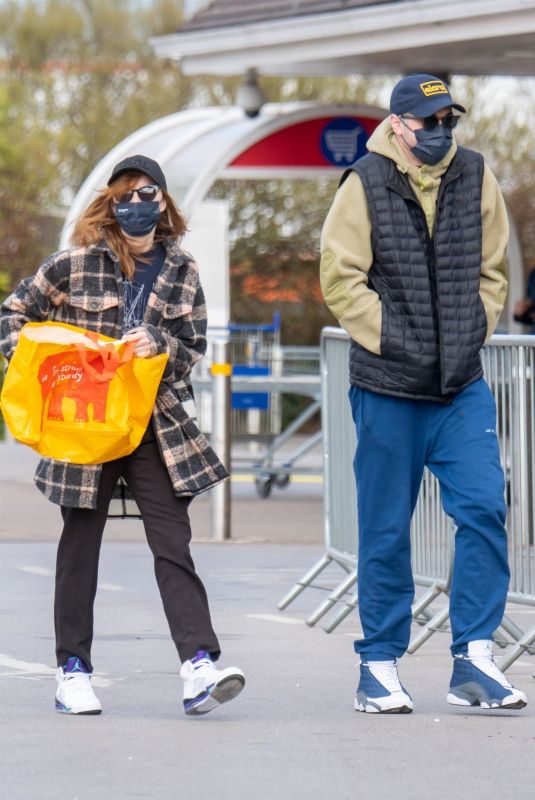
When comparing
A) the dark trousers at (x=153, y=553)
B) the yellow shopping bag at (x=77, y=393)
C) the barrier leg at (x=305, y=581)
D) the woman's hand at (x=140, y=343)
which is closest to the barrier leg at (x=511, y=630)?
the barrier leg at (x=305, y=581)

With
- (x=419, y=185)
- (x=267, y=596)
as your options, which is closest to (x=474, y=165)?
(x=419, y=185)

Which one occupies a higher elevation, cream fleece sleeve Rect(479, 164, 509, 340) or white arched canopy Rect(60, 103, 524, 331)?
white arched canopy Rect(60, 103, 524, 331)

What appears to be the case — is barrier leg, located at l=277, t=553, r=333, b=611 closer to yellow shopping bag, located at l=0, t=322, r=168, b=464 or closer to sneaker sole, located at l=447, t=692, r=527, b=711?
sneaker sole, located at l=447, t=692, r=527, b=711

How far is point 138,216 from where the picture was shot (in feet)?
21.0

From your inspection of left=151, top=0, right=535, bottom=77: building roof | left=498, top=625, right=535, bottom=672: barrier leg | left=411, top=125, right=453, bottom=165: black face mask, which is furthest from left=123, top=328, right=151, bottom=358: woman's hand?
left=151, top=0, right=535, bottom=77: building roof

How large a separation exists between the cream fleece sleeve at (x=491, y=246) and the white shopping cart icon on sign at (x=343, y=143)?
9.82 metres

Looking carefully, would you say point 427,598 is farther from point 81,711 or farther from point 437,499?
point 81,711

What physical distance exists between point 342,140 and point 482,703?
33.9ft

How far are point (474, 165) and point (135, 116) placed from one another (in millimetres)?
21226

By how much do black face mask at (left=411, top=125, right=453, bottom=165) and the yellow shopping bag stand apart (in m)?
1.06

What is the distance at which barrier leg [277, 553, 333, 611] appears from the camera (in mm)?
8805

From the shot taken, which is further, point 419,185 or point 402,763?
point 419,185

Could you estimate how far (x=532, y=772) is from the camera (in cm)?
568

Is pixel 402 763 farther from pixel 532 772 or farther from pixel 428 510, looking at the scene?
pixel 428 510
